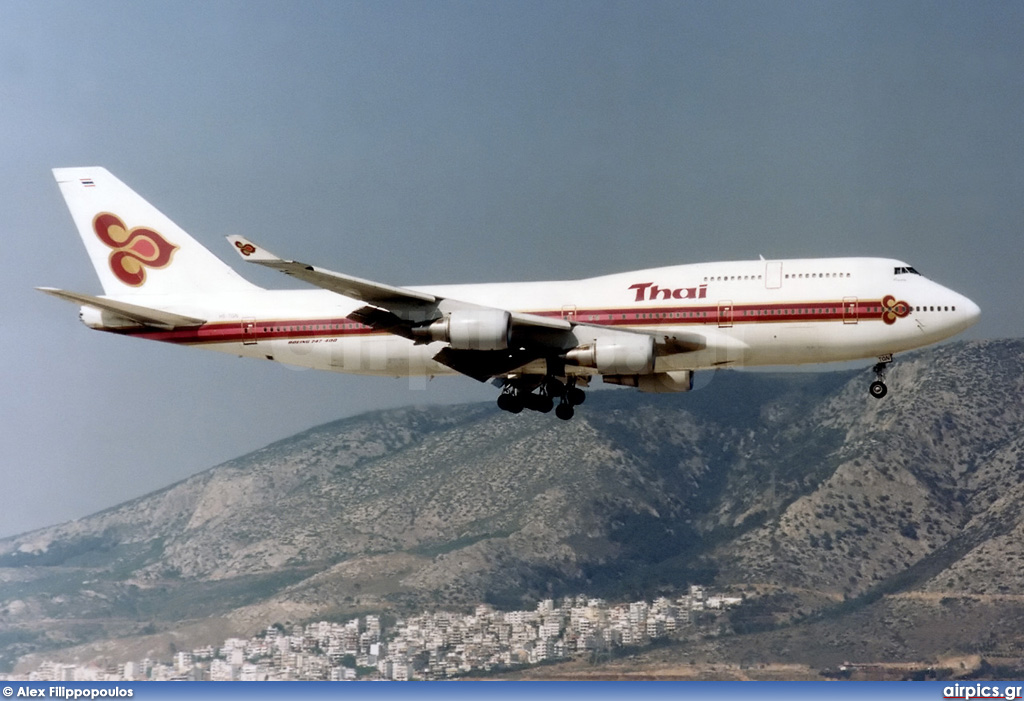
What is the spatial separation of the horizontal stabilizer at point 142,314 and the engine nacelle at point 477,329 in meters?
12.4

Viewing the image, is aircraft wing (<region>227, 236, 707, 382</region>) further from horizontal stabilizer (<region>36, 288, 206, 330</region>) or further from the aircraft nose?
the aircraft nose

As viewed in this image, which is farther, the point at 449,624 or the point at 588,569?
the point at 588,569

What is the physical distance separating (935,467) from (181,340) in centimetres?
13324

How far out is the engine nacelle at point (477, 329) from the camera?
49.7 m

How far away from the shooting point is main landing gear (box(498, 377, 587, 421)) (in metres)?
55.8

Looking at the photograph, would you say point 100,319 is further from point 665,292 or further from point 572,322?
point 665,292

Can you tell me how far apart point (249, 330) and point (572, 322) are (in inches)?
536

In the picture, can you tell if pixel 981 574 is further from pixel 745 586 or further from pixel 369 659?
pixel 369 659

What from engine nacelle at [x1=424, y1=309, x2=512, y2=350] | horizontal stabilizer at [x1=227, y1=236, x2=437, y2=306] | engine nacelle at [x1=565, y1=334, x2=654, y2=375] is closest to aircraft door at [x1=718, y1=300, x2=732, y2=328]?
engine nacelle at [x1=565, y1=334, x2=654, y2=375]

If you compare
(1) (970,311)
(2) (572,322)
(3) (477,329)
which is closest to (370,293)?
(3) (477,329)

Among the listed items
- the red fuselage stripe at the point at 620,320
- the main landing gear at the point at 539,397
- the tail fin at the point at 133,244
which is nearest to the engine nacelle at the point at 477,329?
the red fuselage stripe at the point at 620,320

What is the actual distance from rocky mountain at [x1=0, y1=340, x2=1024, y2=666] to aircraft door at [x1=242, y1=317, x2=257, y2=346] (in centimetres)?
9311

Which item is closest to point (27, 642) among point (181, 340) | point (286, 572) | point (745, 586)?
point (286, 572)

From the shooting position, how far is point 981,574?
140625mm
